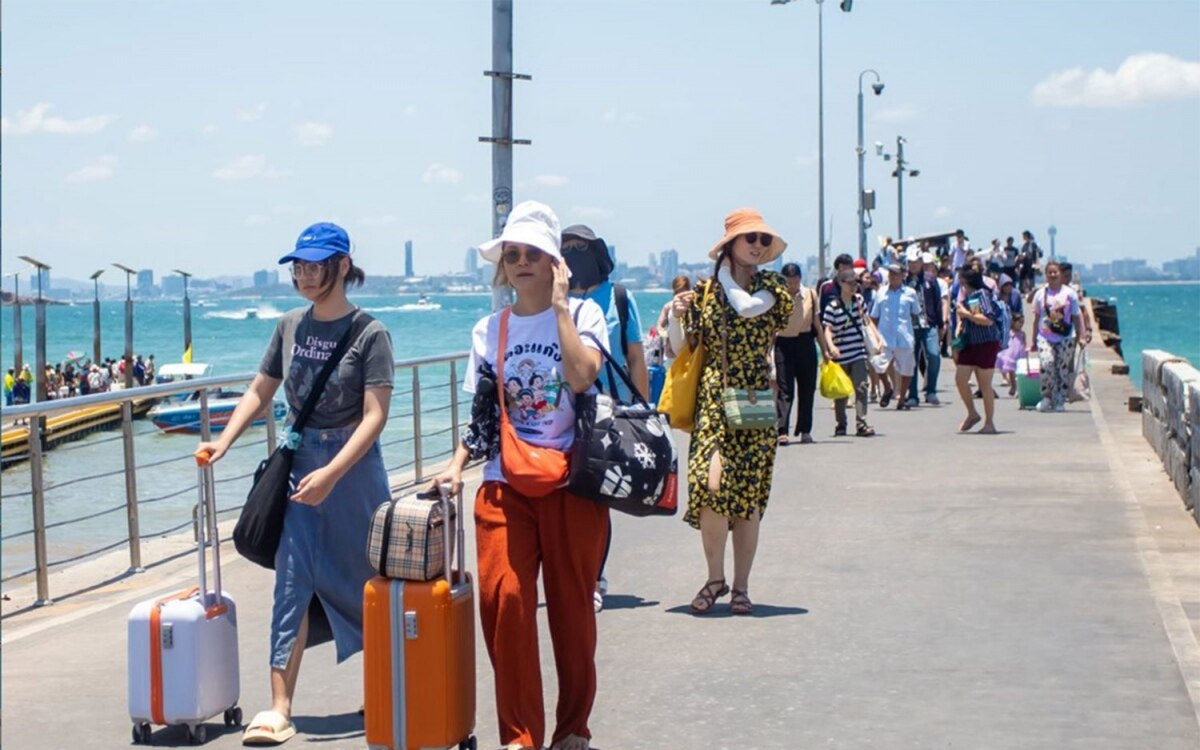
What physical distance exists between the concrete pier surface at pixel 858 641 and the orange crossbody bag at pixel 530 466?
0.99m

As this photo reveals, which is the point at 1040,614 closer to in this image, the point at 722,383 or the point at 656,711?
the point at 722,383

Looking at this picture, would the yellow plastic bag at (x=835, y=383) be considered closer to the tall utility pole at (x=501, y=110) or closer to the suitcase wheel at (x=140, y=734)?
the tall utility pole at (x=501, y=110)

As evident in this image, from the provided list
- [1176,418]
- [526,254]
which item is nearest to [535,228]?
[526,254]

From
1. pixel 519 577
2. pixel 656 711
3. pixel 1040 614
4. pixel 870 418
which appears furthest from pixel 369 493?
pixel 870 418

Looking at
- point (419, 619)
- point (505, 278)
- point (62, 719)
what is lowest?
point (62, 719)

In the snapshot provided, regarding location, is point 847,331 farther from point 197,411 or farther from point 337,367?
point 197,411

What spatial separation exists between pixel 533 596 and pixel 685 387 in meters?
2.82

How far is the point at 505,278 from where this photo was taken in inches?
231

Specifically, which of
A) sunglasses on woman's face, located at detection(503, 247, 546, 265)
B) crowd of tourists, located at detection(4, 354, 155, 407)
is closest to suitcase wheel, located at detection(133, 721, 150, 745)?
sunglasses on woman's face, located at detection(503, 247, 546, 265)

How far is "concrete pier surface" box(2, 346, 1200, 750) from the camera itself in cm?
625

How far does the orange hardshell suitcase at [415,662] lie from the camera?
5.47 m

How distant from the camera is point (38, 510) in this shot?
8969mm

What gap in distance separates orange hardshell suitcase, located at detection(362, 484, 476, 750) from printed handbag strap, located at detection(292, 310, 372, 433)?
2.48 feet

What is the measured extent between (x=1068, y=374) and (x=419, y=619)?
15.9 m
